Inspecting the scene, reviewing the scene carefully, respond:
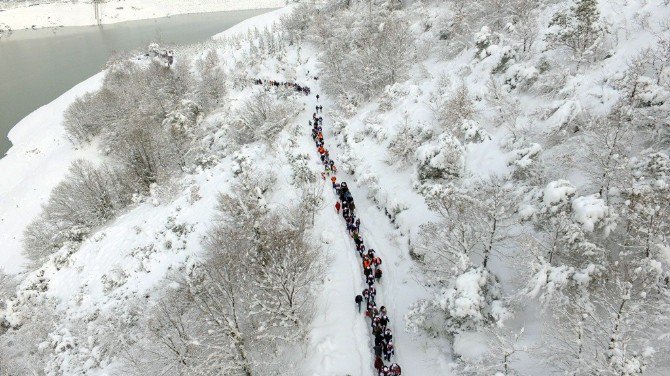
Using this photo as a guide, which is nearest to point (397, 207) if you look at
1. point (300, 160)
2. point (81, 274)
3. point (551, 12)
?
point (300, 160)

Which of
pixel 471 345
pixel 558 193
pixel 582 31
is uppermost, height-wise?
pixel 582 31

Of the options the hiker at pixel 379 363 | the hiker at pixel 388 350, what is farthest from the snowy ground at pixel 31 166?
the hiker at pixel 388 350

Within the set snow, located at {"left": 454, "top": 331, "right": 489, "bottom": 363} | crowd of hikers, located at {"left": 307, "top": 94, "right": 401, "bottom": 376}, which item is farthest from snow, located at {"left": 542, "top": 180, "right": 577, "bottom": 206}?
crowd of hikers, located at {"left": 307, "top": 94, "right": 401, "bottom": 376}

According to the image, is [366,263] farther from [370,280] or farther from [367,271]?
[370,280]

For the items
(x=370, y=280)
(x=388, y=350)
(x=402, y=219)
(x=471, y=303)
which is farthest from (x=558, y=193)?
(x=402, y=219)

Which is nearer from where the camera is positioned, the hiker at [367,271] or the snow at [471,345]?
the snow at [471,345]

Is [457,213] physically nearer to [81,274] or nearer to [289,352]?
[289,352]

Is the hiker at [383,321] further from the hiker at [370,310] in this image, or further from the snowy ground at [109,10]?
the snowy ground at [109,10]
